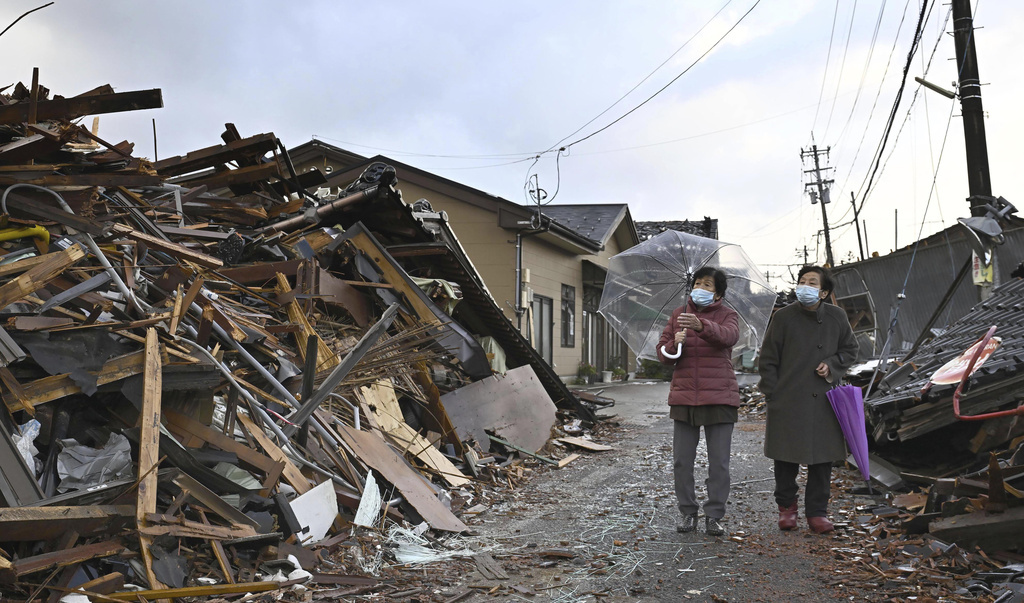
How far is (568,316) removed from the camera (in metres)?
22.1

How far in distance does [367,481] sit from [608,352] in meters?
21.4

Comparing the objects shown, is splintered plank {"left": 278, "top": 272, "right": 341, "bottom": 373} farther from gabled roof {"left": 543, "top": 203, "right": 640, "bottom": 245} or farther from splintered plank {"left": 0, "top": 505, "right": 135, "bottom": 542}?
gabled roof {"left": 543, "top": 203, "right": 640, "bottom": 245}

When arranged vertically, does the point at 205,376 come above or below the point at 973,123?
below

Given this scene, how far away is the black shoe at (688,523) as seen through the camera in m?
5.37

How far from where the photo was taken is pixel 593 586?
4.15 m

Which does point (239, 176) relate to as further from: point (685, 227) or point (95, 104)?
point (685, 227)

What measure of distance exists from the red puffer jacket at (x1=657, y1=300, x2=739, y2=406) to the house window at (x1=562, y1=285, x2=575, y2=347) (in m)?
15.9

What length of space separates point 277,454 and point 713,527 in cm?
304

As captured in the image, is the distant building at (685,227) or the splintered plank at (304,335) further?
the distant building at (685,227)

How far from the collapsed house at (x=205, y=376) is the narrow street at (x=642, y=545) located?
2.10ft

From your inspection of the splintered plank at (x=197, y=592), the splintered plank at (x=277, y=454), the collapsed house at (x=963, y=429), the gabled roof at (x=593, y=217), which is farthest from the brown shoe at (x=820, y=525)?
the gabled roof at (x=593, y=217)

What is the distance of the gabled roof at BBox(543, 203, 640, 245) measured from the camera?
74.7 feet

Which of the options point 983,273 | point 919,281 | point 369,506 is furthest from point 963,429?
point 919,281

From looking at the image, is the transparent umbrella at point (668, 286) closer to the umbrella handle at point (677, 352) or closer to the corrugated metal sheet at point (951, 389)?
the corrugated metal sheet at point (951, 389)
